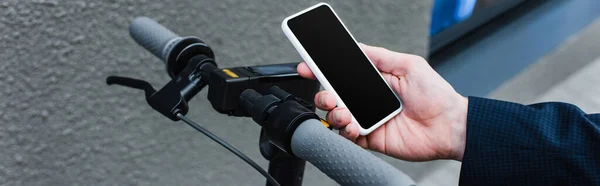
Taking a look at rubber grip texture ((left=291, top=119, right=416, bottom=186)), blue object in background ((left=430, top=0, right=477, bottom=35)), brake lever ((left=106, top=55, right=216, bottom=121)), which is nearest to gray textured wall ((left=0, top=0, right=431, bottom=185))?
brake lever ((left=106, top=55, right=216, bottom=121))

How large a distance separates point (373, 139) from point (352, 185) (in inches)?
20.0

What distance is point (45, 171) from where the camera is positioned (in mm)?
1048

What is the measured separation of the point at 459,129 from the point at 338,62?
32cm

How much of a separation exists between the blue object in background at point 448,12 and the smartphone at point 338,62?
1.08 m

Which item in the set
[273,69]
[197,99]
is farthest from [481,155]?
[197,99]

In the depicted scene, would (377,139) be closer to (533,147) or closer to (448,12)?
(533,147)

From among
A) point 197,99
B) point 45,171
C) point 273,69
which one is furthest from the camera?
→ point 197,99

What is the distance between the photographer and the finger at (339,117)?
86cm

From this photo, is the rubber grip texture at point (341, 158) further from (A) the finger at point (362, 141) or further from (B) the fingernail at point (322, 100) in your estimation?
(A) the finger at point (362, 141)

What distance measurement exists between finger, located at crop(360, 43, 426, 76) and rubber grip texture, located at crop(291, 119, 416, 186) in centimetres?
47

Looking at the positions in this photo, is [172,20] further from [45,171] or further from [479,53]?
[479,53]

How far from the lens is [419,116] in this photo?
1.08m

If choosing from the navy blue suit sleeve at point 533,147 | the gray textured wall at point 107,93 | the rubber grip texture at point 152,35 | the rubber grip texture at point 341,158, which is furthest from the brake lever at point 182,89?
the navy blue suit sleeve at point 533,147

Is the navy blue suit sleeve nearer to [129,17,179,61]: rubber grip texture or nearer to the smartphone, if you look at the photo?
the smartphone
